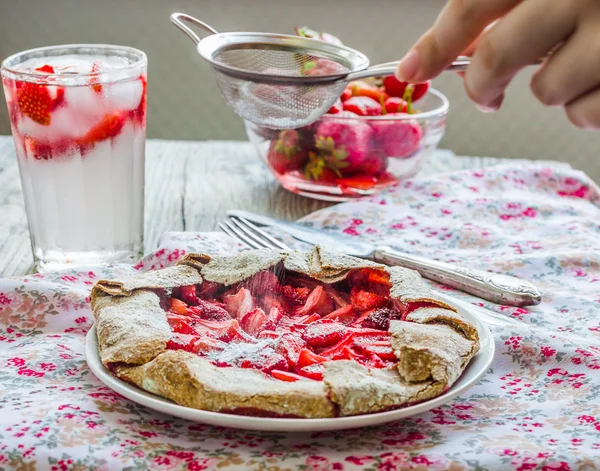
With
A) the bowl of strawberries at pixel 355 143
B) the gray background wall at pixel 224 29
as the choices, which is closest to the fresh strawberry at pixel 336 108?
the bowl of strawberries at pixel 355 143

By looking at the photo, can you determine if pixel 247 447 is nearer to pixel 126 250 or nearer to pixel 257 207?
pixel 126 250

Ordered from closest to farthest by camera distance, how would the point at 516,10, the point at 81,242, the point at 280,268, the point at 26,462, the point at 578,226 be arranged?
the point at 516,10, the point at 26,462, the point at 280,268, the point at 81,242, the point at 578,226

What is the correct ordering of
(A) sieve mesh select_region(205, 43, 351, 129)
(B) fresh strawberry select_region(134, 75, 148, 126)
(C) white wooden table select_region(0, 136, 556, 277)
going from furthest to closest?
(C) white wooden table select_region(0, 136, 556, 277) → (B) fresh strawberry select_region(134, 75, 148, 126) → (A) sieve mesh select_region(205, 43, 351, 129)

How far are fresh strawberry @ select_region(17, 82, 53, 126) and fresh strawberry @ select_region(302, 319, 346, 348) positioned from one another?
60cm

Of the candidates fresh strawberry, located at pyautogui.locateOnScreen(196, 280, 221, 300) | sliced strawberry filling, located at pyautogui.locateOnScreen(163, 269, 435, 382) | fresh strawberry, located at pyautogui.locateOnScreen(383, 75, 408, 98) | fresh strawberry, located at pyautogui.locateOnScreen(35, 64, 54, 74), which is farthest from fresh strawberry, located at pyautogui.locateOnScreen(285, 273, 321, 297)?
fresh strawberry, located at pyautogui.locateOnScreen(383, 75, 408, 98)

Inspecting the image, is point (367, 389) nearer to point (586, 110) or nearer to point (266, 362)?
point (266, 362)

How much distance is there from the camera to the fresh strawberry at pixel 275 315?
43.6 inches

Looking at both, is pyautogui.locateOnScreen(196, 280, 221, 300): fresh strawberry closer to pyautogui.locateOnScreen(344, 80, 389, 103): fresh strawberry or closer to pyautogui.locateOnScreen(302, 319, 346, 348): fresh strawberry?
pyautogui.locateOnScreen(302, 319, 346, 348): fresh strawberry

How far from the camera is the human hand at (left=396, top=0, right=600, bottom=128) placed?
68cm

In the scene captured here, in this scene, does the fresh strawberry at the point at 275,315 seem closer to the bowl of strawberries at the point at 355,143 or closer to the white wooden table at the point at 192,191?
the white wooden table at the point at 192,191

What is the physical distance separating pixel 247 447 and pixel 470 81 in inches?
17.6

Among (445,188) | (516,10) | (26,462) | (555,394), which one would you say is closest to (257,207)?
(445,188)

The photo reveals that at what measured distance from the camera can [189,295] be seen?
3.81 ft

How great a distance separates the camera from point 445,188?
1.93 m
